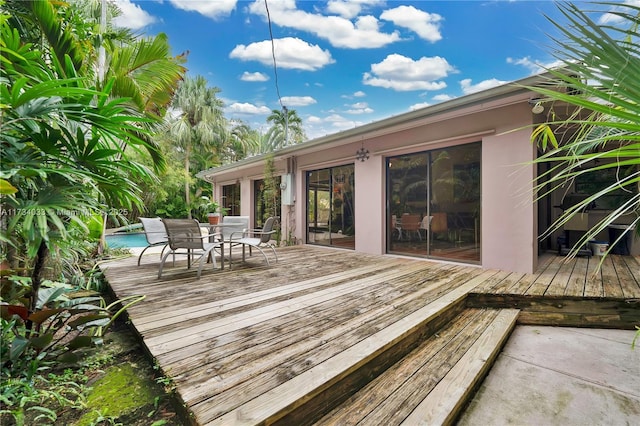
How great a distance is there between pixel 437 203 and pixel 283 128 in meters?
18.4

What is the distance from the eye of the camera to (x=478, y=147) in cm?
473

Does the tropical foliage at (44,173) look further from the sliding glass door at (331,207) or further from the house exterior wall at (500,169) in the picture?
the sliding glass door at (331,207)

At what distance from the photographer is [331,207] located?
283 inches

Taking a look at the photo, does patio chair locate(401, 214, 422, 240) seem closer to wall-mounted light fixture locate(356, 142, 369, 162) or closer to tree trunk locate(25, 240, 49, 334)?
wall-mounted light fixture locate(356, 142, 369, 162)

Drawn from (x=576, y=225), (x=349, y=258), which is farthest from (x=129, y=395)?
(x=576, y=225)

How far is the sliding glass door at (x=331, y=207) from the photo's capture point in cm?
674

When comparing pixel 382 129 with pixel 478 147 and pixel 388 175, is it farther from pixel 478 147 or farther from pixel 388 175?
pixel 478 147

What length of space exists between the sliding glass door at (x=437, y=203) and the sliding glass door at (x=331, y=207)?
3.69 ft

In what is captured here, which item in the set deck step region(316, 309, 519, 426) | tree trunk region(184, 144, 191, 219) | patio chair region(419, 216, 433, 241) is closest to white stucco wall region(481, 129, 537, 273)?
patio chair region(419, 216, 433, 241)

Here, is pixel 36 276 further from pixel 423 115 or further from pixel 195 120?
pixel 195 120

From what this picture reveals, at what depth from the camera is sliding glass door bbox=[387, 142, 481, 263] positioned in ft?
16.0

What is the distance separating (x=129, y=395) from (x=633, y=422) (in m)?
3.14

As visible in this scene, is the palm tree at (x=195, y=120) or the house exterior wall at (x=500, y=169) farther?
the palm tree at (x=195, y=120)

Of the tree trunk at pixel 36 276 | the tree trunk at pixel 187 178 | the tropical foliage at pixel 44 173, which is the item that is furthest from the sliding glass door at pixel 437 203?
the tree trunk at pixel 187 178
